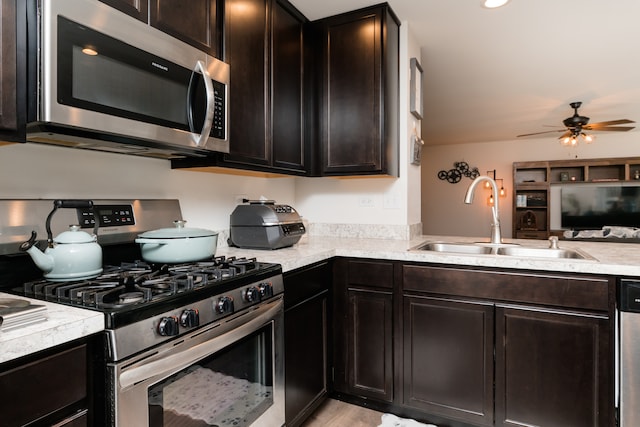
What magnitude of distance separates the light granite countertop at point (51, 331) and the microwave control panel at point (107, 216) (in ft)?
1.86

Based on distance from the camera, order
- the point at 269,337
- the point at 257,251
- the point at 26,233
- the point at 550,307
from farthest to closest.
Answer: the point at 257,251 → the point at 550,307 → the point at 269,337 → the point at 26,233

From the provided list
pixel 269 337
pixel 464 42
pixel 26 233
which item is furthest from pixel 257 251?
pixel 464 42

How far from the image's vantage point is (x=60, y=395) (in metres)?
0.84

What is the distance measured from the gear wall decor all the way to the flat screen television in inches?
61.7

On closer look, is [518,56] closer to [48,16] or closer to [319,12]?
[319,12]

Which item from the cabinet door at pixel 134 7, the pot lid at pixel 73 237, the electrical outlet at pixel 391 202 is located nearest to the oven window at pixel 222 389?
Result: the pot lid at pixel 73 237

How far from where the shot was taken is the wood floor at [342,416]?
6.40 feet

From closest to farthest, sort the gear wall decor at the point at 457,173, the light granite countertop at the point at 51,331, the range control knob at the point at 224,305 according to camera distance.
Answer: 1. the light granite countertop at the point at 51,331
2. the range control knob at the point at 224,305
3. the gear wall decor at the point at 457,173

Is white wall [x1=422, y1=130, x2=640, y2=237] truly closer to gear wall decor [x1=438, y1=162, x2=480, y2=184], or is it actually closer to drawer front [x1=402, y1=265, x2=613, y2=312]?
gear wall decor [x1=438, y1=162, x2=480, y2=184]

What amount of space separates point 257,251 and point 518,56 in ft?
9.00

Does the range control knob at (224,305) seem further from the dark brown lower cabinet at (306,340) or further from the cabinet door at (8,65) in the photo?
the cabinet door at (8,65)

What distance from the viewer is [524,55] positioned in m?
3.12

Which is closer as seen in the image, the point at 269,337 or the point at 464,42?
the point at 269,337

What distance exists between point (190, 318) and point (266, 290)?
15.8 inches
